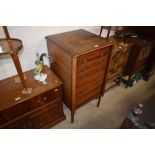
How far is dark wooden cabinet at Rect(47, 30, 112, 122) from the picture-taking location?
1260 mm

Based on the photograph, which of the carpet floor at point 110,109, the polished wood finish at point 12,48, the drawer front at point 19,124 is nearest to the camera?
the polished wood finish at point 12,48

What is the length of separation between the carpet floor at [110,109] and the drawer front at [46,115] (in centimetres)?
20

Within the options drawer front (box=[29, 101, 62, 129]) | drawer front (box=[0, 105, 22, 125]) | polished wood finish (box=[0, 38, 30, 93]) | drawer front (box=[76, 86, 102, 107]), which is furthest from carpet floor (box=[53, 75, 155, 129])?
polished wood finish (box=[0, 38, 30, 93])

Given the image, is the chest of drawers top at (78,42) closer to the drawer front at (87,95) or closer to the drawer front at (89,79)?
the drawer front at (89,79)

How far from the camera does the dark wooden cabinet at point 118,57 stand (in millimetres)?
1913

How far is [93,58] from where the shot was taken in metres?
1.37

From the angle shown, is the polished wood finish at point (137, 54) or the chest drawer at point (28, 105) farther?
the polished wood finish at point (137, 54)

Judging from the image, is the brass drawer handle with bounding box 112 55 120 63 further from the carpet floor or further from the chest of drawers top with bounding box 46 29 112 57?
the carpet floor

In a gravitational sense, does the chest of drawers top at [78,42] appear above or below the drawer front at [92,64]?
above

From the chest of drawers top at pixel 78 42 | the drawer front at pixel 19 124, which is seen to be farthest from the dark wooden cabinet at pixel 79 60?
the drawer front at pixel 19 124

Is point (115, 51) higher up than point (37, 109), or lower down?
higher up
